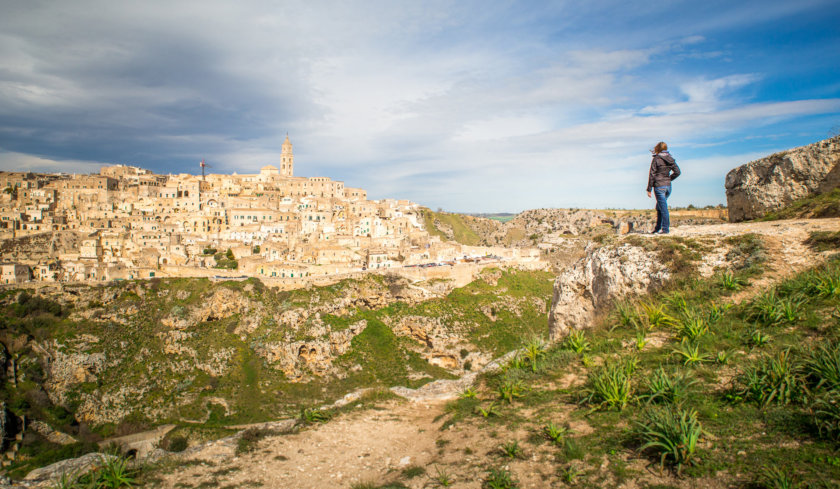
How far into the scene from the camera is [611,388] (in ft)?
18.3

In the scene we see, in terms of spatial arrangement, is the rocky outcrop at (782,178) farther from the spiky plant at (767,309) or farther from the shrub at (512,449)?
the shrub at (512,449)

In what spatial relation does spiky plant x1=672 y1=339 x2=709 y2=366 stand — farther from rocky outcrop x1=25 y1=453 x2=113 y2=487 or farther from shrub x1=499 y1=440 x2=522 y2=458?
rocky outcrop x1=25 y1=453 x2=113 y2=487

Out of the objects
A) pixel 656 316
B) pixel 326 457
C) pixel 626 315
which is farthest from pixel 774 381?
pixel 326 457

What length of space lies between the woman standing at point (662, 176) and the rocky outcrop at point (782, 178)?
337 cm

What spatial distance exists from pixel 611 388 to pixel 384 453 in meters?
4.27

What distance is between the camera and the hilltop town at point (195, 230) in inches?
1976

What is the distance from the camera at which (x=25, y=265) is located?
49.1 m

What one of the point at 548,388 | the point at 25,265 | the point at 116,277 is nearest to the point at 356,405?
the point at 548,388

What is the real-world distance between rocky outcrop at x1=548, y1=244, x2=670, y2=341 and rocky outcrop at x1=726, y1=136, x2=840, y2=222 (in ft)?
16.2

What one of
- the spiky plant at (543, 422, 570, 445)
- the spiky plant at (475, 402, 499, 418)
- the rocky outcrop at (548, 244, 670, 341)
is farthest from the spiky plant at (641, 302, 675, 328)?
the spiky plant at (475, 402, 499, 418)

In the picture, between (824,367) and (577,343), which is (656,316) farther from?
(824,367)

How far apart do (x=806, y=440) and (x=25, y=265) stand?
232ft

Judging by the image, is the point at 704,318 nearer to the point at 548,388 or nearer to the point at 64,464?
the point at 548,388

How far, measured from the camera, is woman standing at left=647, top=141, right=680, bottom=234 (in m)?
9.41
